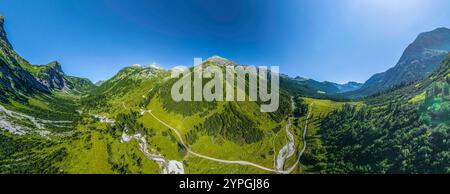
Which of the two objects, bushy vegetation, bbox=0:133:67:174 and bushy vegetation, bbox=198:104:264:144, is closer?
bushy vegetation, bbox=0:133:67:174

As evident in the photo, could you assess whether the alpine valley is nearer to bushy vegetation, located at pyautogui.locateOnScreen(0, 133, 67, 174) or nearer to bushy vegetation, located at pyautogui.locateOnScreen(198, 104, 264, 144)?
bushy vegetation, located at pyautogui.locateOnScreen(0, 133, 67, 174)

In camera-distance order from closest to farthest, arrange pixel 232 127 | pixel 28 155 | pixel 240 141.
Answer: pixel 28 155 → pixel 240 141 → pixel 232 127

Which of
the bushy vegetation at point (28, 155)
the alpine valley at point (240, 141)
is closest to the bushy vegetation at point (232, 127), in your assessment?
the alpine valley at point (240, 141)

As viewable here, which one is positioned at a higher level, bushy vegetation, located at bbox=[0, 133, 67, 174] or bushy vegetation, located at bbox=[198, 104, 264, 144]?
bushy vegetation, located at bbox=[198, 104, 264, 144]

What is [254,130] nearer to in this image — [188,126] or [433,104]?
[188,126]

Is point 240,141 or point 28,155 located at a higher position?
point 240,141

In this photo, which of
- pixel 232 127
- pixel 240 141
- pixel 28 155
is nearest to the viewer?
pixel 28 155

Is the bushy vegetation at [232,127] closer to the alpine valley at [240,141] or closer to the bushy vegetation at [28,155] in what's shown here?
the alpine valley at [240,141]

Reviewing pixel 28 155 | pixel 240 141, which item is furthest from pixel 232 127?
pixel 28 155

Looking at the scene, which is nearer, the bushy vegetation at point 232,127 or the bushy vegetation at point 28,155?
the bushy vegetation at point 28,155

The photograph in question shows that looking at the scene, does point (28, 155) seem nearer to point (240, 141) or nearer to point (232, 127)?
point (232, 127)

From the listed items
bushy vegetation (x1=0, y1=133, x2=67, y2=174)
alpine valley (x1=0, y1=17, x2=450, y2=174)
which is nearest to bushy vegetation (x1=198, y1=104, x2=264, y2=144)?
alpine valley (x1=0, y1=17, x2=450, y2=174)
